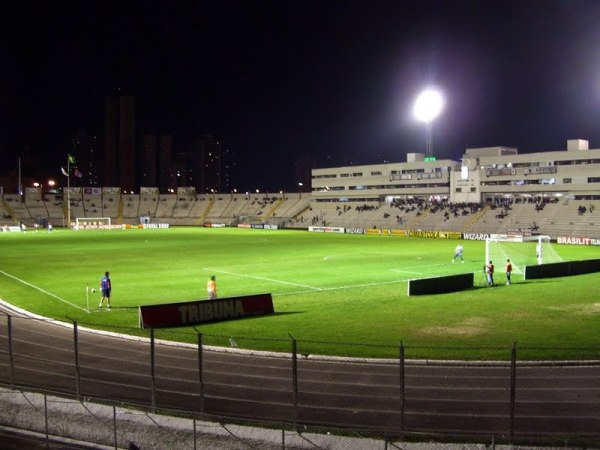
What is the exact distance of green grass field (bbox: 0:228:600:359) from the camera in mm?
18094

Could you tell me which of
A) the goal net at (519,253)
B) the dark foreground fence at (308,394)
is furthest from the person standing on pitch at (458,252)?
the dark foreground fence at (308,394)

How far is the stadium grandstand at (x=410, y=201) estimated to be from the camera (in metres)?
77.8

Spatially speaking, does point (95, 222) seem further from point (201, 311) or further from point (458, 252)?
point (201, 311)

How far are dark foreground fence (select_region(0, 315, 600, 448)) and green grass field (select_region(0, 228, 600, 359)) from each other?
37.2 inches


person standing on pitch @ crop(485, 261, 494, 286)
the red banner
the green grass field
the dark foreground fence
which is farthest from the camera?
person standing on pitch @ crop(485, 261, 494, 286)

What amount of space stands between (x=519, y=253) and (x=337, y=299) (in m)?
29.8

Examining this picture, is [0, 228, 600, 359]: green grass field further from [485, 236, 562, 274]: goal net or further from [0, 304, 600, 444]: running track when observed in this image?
[0, 304, 600, 444]: running track

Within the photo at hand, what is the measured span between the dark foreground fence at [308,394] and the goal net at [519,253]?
25.3 metres

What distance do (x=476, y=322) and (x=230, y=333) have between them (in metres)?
9.40

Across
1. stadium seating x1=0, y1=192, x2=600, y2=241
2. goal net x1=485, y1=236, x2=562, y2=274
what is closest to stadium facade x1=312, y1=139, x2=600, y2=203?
stadium seating x1=0, y1=192, x2=600, y2=241

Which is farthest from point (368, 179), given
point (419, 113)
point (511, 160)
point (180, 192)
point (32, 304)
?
point (32, 304)

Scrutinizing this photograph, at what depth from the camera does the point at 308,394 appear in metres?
12.9

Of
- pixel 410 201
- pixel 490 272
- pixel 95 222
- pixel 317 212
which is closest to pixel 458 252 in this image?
pixel 490 272

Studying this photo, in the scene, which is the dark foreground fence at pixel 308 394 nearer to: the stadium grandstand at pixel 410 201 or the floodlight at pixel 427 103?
the floodlight at pixel 427 103
